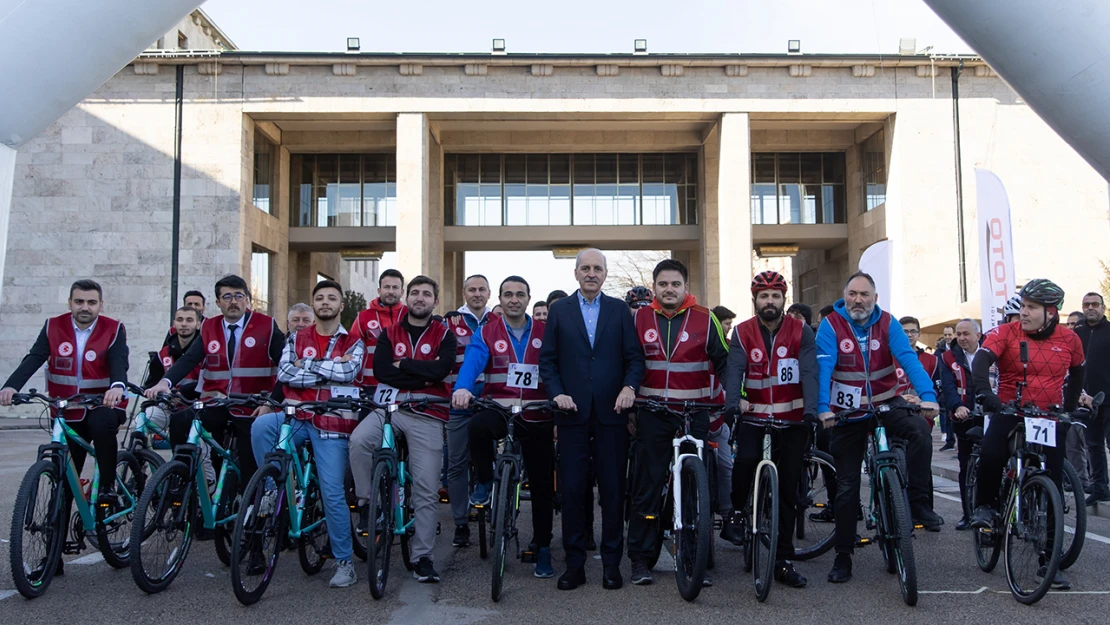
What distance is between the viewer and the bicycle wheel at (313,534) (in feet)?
20.9

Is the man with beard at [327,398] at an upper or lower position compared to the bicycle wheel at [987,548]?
upper

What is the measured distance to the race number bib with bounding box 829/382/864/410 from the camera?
6387 mm

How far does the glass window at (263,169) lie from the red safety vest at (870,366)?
27431mm

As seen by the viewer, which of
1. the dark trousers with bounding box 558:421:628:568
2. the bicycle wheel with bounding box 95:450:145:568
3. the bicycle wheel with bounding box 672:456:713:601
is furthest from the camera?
the bicycle wheel with bounding box 95:450:145:568

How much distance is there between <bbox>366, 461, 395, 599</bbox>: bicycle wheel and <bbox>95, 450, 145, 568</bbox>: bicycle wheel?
1.76 metres

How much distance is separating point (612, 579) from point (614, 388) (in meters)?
1.18

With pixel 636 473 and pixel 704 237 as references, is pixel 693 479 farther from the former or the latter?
pixel 704 237

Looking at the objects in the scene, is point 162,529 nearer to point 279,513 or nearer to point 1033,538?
point 279,513

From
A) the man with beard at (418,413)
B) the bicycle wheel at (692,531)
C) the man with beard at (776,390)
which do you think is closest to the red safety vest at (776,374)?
the man with beard at (776,390)

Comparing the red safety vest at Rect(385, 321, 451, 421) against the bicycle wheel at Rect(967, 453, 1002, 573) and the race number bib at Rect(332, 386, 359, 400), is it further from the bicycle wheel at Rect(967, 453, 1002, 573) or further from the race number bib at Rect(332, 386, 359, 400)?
the bicycle wheel at Rect(967, 453, 1002, 573)

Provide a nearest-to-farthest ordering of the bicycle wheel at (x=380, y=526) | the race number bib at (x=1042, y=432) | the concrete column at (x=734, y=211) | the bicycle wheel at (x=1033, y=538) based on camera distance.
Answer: the bicycle wheel at (x=1033, y=538) → the bicycle wheel at (x=380, y=526) → the race number bib at (x=1042, y=432) → the concrete column at (x=734, y=211)

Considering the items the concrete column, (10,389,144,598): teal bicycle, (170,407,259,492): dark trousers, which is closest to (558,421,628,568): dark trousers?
(170,407,259,492): dark trousers

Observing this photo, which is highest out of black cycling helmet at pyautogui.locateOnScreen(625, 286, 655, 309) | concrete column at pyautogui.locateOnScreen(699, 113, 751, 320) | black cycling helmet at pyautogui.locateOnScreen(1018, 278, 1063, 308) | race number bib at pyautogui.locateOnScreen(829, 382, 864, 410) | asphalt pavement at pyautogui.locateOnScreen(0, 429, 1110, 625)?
concrete column at pyautogui.locateOnScreen(699, 113, 751, 320)

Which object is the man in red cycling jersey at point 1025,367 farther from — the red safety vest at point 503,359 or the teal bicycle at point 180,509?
the teal bicycle at point 180,509
